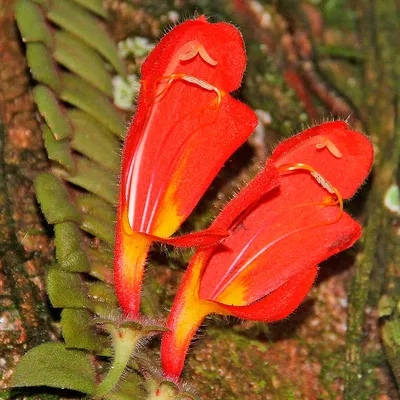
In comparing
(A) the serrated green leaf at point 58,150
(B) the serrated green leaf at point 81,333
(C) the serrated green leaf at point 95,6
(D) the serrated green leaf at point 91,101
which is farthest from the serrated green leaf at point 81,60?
(B) the serrated green leaf at point 81,333

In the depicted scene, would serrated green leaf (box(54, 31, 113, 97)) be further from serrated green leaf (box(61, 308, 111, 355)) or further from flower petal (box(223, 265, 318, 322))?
flower petal (box(223, 265, 318, 322))

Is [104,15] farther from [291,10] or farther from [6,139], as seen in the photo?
[291,10]

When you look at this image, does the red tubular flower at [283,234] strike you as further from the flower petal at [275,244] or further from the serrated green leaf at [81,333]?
the serrated green leaf at [81,333]

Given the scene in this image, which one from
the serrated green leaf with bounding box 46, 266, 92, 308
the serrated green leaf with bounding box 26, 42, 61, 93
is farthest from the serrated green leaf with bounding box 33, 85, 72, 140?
the serrated green leaf with bounding box 46, 266, 92, 308

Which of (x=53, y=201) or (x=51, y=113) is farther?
(x=51, y=113)

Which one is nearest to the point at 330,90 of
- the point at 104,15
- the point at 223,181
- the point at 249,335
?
the point at 223,181

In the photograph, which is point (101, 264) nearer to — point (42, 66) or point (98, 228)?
point (98, 228)

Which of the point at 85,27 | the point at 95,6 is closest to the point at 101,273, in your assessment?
the point at 85,27
